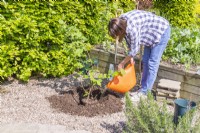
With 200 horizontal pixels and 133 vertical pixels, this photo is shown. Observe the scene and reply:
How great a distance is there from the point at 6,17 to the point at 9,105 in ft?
4.19

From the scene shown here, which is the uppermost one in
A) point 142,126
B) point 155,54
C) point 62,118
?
point 155,54

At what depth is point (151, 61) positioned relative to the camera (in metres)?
4.72

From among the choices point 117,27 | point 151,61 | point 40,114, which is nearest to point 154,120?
point 117,27

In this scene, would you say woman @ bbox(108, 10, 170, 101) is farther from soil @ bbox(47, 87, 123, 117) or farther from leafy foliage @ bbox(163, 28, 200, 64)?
leafy foliage @ bbox(163, 28, 200, 64)

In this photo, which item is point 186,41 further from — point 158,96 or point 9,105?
point 9,105

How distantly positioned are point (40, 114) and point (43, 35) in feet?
4.34

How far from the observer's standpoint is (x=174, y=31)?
6070mm

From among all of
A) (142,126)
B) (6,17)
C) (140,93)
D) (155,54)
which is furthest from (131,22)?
(6,17)

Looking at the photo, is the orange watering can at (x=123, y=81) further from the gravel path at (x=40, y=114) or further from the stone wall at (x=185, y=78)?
the stone wall at (x=185, y=78)

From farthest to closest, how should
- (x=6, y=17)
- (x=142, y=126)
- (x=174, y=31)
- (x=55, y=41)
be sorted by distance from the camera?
(x=174, y=31)
(x=55, y=41)
(x=6, y=17)
(x=142, y=126)

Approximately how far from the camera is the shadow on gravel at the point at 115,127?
402 centimetres

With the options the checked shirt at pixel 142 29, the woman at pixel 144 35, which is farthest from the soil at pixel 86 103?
the checked shirt at pixel 142 29

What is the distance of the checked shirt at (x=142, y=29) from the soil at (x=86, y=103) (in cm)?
78

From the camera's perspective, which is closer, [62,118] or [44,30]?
[62,118]
